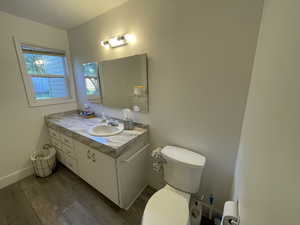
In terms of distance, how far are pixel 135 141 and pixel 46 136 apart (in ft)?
5.88

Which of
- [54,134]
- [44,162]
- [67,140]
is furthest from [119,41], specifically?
[44,162]

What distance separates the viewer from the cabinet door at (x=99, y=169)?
1272 millimetres

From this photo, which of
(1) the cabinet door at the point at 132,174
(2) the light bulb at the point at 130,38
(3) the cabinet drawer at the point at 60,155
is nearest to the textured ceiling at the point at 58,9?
(2) the light bulb at the point at 130,38

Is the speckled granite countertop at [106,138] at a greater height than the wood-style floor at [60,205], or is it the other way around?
the speckled granite countertop at [106,138]

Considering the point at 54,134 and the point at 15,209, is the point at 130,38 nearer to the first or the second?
the point at 54,134

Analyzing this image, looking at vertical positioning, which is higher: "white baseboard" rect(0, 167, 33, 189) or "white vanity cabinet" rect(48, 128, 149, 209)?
"white vanity cabinet" rect(48, 128, 149, 209)

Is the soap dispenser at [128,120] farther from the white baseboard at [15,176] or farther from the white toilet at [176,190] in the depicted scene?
the white baseboard at [15,176]

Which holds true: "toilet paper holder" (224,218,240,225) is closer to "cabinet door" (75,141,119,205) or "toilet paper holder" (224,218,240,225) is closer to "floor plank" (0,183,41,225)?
"cabinet door" (75,141,119,205)

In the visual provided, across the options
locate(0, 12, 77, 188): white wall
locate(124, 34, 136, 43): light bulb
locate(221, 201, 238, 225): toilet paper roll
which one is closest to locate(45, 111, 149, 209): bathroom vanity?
locate(0, 12, 77, 188): white wall

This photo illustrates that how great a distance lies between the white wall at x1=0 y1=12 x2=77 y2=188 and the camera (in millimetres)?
1646

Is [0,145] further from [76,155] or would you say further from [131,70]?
[131,70]

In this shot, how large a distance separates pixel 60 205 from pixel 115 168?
0.95 meters

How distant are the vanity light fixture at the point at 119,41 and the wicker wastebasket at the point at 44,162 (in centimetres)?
188

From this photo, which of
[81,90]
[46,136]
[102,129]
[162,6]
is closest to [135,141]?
[102,129]
